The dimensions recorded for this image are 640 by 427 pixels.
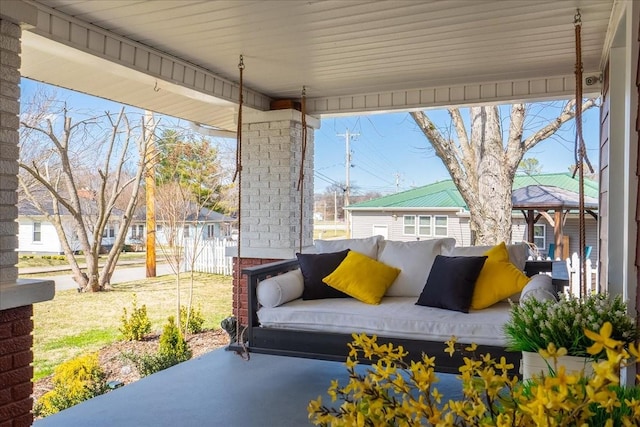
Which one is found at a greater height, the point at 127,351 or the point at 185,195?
the point at 185,195

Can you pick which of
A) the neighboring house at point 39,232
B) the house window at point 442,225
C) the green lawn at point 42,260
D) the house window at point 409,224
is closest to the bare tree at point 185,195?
the green lawn at point 42,260

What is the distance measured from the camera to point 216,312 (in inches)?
290

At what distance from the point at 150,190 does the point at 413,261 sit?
4.20 meters

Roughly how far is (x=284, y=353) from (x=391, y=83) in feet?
8.69

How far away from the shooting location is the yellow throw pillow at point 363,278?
371cm

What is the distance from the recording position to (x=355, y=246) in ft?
14.0

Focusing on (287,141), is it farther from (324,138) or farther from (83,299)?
(324,138)

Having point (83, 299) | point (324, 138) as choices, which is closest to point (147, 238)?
point (83, 299)

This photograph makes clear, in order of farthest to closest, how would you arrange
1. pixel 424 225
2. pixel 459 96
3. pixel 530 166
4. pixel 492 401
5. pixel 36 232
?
pixel 530 166 → pixel 424 225 → pixel 36 232 → pixel 459 96 → pixel 492 401

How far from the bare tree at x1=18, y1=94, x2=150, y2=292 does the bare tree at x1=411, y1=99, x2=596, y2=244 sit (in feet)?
14.4

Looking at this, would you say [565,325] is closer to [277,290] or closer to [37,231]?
[277,290]

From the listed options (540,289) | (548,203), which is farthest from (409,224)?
(540,289)

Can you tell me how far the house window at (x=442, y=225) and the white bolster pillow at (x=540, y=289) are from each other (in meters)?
6.80

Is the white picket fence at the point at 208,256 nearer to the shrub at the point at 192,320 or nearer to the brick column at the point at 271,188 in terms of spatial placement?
the shrub at the point at 192,320
